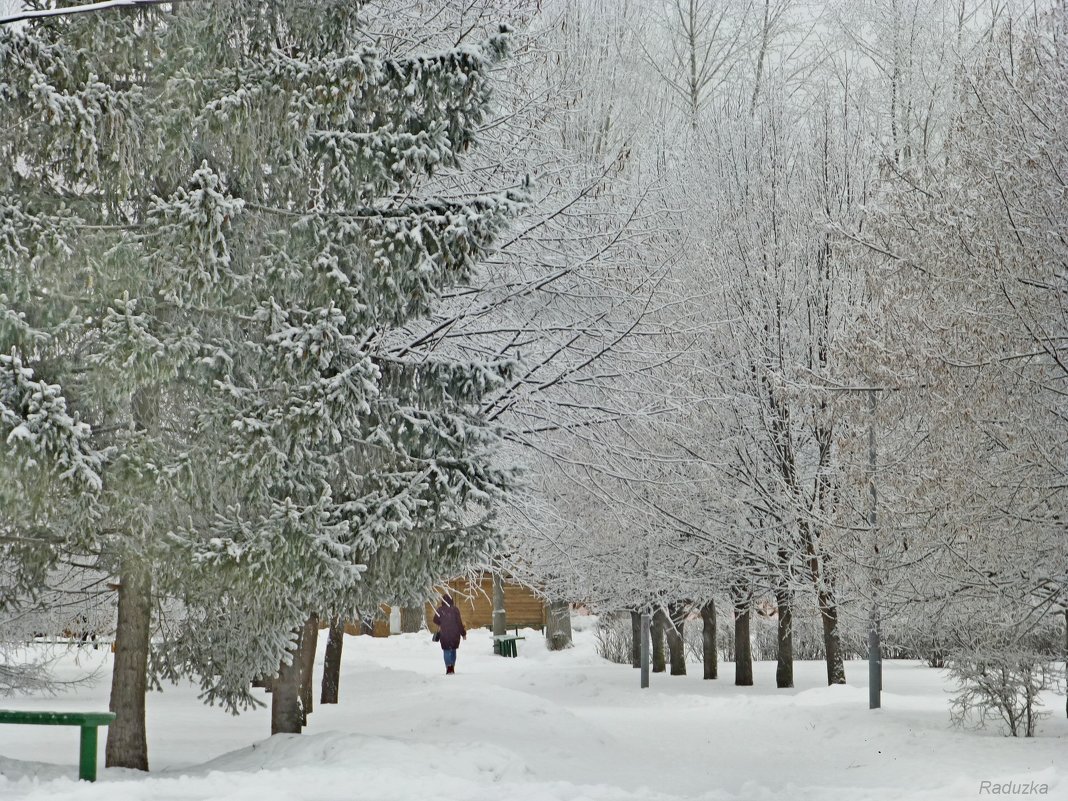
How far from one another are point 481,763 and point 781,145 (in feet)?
36.4

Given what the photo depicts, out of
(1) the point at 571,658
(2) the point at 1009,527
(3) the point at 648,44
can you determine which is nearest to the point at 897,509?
(2) the point at 1009,527

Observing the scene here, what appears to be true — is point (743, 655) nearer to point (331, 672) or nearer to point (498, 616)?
point (331, 672)

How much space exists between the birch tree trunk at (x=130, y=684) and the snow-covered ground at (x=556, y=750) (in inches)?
10.7

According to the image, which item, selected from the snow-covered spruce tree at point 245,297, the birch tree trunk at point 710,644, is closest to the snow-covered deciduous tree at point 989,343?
the snow-covered spruce tree at point 245,297

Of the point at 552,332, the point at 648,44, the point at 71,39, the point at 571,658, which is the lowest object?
the point at 571,658

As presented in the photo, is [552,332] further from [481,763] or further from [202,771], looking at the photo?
[202,771]

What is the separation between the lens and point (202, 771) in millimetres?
9344

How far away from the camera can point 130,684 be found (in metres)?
9.75

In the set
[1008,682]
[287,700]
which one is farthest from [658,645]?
[287,700]

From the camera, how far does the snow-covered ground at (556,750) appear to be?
8320 millimetres

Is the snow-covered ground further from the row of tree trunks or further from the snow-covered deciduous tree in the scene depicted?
the snow-covered deciduous tree

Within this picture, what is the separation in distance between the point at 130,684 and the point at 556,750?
373 cm

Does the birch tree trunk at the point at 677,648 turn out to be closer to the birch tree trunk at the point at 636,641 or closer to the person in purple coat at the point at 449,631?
the birch tree trunk at the point at 636,641

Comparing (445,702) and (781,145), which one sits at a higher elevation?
(781,145)
